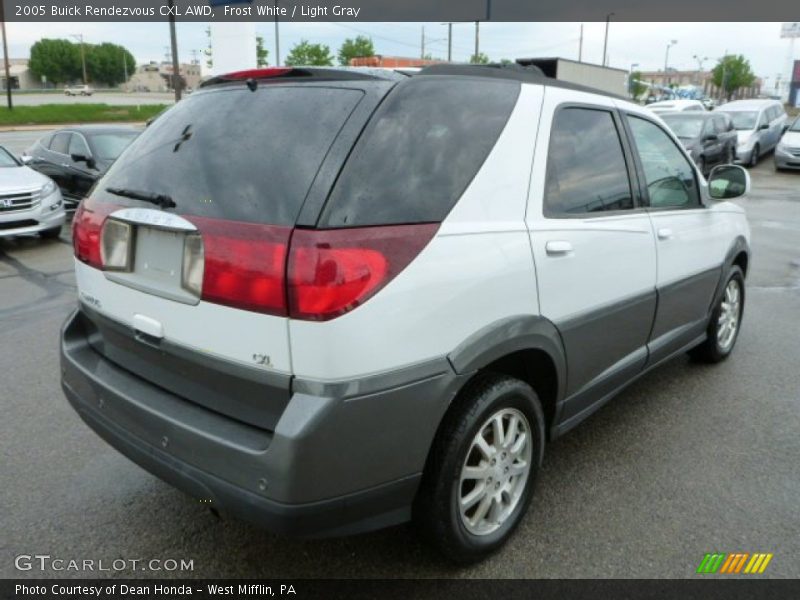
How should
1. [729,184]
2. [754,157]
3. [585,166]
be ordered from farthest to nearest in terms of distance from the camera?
1. [754,157]
2. [729,184]
3. [585,166]

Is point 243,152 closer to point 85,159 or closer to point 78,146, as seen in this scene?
point 85,159

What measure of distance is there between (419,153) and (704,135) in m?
14.2

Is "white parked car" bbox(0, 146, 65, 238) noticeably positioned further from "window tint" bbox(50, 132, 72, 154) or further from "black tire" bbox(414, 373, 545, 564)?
"black tire" bbox(414, 373, 545, 564)

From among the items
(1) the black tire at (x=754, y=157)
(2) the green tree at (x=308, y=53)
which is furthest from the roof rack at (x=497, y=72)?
(2) the green tree at (x=308, y=53)

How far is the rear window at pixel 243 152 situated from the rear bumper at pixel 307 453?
0.63m

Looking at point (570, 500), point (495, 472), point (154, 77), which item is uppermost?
point (154, 77)

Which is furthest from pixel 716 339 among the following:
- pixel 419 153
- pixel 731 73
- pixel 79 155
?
pixel 731 73

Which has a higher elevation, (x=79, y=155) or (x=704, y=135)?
(x=704, y=135)

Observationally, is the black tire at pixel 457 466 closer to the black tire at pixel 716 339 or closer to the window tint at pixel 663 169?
the window tint at pixel 663 169

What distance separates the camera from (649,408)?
410 cm

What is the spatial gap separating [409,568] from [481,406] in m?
0.74

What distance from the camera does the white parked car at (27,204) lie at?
866cm

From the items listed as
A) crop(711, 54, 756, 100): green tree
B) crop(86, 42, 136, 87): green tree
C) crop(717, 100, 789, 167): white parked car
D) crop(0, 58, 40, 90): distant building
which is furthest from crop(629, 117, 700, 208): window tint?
crop(0, 58, 40, 90): distant building

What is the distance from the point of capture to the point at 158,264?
233 cm
